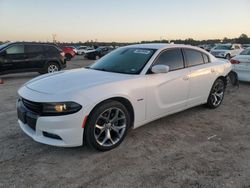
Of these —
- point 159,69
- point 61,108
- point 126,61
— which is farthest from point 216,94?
point 61,108

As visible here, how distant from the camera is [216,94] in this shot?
654 cm

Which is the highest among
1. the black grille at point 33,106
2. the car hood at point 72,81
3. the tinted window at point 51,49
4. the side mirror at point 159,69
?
the tinted window at point 51,49

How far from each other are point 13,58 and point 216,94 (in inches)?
356

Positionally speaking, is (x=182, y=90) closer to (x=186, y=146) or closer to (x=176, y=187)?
(x=186, y=146)

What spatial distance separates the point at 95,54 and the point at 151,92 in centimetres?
2534

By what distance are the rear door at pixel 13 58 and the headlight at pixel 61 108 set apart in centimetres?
914

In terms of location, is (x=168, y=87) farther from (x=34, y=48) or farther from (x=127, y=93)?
(x=34, y=48)

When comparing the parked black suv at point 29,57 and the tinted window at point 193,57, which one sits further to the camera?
the parked black suv at point 29,57

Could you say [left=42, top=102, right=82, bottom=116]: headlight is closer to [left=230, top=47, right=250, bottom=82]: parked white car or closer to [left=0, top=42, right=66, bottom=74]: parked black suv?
[left=230, top=47, right=250, bottom=82]: parked white car

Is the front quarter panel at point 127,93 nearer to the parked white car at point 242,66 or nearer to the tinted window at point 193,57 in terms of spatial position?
the tinted window at point 193,57

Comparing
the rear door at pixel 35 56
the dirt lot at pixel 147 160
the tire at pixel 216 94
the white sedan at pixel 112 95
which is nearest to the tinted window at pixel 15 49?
the rear door at pixel 35 56

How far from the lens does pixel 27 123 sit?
399cm

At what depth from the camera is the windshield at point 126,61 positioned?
4770mm

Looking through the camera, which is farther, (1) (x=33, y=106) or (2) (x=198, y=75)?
(2) (x=198, y=75)
